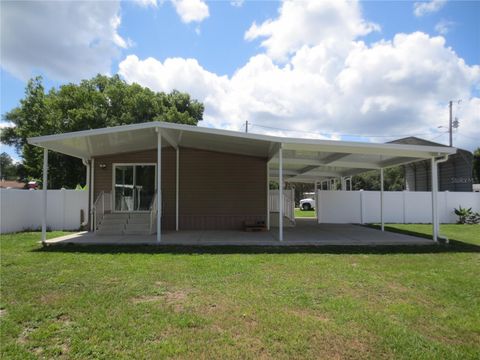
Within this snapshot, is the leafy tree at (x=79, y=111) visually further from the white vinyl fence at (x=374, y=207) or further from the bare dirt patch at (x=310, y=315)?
the bare dirt patch at (x=310, y=315)

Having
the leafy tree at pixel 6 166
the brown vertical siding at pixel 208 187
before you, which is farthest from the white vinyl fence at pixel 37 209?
the leafy tree at pixel 6 166

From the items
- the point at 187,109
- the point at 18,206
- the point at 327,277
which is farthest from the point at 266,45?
the point at 187,109

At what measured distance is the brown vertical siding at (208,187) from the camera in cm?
1255

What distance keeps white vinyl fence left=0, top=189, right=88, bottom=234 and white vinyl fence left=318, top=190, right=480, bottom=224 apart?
11.1 meters

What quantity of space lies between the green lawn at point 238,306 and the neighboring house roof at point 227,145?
3.24m

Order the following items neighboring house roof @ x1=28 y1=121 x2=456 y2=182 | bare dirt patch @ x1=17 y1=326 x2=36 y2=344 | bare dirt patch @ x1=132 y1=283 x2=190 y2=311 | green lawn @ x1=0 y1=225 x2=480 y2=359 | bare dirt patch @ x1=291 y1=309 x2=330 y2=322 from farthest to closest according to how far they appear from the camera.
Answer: neighboring house roof @ x1=28 y1=121 x2=456 y2=182
bare dirt patch @ x1=132 y1=283 x2=190 y2=311
bare dirt patch @ x1=291 y1=309 x2=330 y2=322
bare dirt patch @ x1=17 y1=326 x2=36 y2=344
green lawn @ x1=0 y1=225 x2=480 y2=359

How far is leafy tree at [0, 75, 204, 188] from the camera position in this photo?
65.8 ft

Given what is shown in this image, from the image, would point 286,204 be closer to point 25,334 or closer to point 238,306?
point 238,306

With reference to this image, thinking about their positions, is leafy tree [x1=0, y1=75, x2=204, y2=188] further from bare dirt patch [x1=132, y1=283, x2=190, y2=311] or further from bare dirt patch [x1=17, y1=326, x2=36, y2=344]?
bare dirt patch [x1=17, y1=326, x2=36, y2=344]

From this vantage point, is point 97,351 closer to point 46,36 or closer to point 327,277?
point 327,277

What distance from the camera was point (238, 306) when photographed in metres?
4.32

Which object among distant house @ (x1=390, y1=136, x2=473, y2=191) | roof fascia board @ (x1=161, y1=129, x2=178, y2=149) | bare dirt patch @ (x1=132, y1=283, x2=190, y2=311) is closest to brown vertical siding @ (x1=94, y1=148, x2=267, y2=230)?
roof fascia board @ (x1=161, y1=129, x2=178, y2=149)

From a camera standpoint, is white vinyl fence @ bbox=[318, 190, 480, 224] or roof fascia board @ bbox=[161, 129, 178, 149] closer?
roof fascia board @ bbox=[161, 129, 178, 149]

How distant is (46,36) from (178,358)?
1059cm
